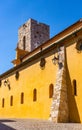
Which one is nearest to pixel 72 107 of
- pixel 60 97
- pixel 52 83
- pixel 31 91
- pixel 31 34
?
pixel 60 97

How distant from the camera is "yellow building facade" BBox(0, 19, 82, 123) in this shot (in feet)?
55.6

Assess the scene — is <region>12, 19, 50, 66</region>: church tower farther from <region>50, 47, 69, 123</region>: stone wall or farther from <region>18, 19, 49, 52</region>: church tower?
<region>50, 47, 69, 123</region>: stone wall

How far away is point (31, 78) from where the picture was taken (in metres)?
23.0

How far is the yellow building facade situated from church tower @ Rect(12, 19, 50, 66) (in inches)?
674

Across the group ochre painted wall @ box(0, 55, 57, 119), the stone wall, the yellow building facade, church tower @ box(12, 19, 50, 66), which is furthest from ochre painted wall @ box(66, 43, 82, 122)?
church tower @ box(12, 19, 50, 66)

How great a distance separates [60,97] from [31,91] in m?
5.89

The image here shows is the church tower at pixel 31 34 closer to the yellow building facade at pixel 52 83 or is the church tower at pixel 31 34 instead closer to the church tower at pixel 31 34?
the church tower at pixel 31 34

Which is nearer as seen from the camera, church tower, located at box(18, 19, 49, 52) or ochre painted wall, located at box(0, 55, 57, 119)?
ochre painted wall, located at box(0, 55, 57, 119)

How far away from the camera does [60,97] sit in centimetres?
1722

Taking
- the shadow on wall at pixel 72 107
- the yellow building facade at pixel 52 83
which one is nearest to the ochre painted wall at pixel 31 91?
the yellow building facade at pixel 52 83

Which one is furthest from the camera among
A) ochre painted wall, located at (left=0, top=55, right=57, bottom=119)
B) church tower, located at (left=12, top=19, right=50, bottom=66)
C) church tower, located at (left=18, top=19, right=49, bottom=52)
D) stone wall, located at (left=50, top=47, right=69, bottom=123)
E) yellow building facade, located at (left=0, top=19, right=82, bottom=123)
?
church tower, located at (left=18, top=19, right=49, bottom=52)

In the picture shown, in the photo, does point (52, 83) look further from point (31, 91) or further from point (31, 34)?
point (31, 34)

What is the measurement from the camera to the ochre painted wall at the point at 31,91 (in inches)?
787

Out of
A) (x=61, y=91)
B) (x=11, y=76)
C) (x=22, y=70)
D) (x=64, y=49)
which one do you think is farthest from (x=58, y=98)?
(x=11, y=76)
